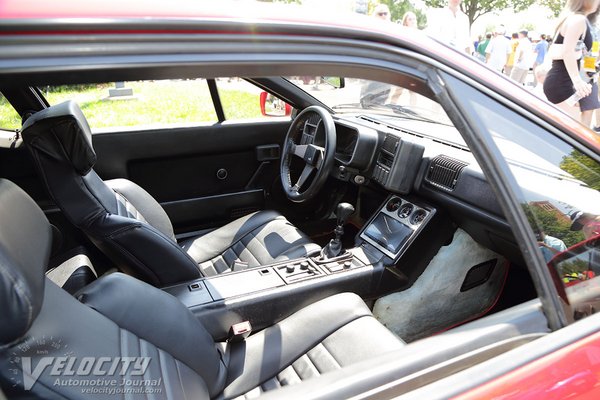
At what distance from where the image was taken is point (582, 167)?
115 centimetres

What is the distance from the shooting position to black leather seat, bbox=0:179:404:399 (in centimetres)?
80

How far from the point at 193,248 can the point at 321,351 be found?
1.15m

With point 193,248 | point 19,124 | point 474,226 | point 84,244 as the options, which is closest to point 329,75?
point 474,226

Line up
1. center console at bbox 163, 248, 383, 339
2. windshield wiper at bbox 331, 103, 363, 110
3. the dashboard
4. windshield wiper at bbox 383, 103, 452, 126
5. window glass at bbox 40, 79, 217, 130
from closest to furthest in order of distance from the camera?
center console at bbox 163, 248, 383, 339
the dashboard
windshield wiper at bbox 383, 103, 452, 126
window glass at bbox 40, 79, 217, 130
windshield wiper at bbox 331, 103, 363, 110

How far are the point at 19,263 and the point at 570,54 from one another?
4.42 metres

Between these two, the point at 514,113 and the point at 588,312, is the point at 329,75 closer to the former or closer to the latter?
the point at 514,113

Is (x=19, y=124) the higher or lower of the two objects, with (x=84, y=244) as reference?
higher

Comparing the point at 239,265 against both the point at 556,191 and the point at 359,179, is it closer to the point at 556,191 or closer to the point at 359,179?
the point at 359,179

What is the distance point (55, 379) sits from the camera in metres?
0.83

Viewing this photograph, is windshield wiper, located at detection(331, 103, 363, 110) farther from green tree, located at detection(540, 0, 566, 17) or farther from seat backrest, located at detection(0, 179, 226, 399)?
green tree, located at detection(540, 0, 566, 17)

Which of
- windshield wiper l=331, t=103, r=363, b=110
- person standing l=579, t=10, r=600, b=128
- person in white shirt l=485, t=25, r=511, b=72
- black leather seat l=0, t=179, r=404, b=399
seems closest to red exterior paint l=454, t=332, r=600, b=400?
black leather seat l=0, t=179, r=404, b=399

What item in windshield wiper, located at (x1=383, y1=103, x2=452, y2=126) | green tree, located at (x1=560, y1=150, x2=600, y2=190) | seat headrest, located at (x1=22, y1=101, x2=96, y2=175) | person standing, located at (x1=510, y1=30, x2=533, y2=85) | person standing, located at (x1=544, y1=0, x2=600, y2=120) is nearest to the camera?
green tree, located at (x1=560, y1=150, x2=600, y2=190)

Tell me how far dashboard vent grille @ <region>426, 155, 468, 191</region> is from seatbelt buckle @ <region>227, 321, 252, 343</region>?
1.21m

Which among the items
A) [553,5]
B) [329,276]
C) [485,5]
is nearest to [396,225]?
[329,276]
